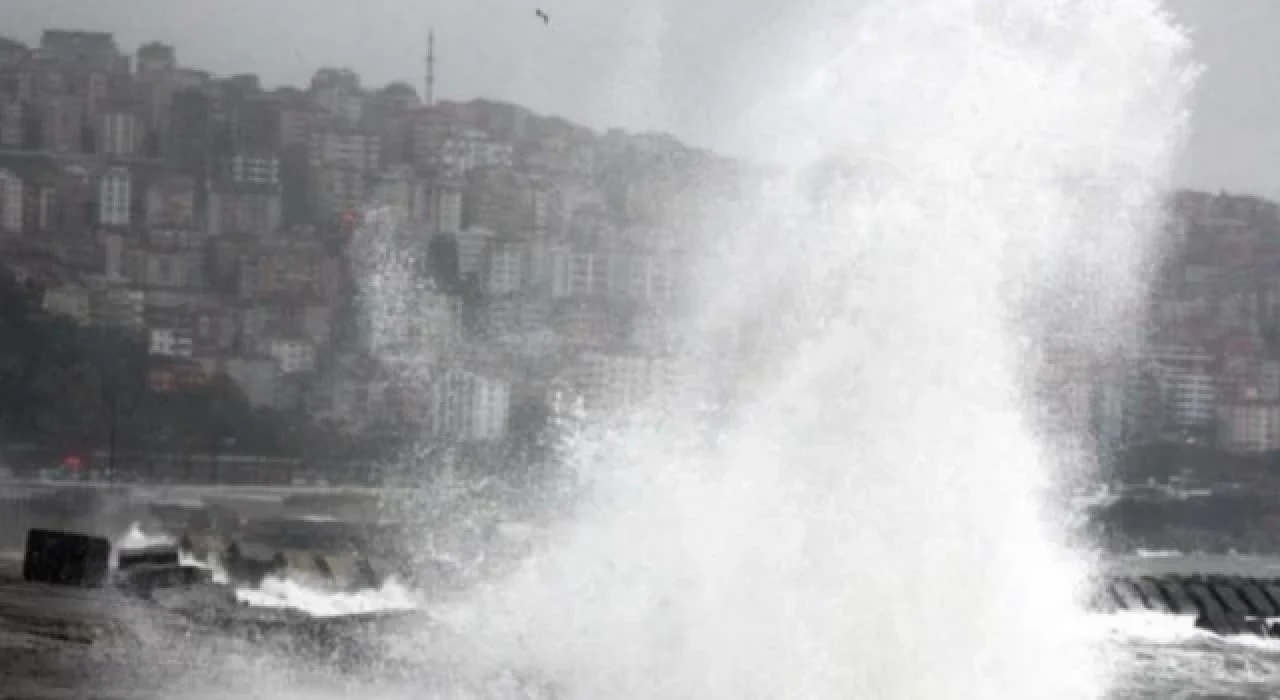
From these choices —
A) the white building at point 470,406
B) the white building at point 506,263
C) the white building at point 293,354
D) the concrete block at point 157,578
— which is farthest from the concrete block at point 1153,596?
the white building at point 293,354

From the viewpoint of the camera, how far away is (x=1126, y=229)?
26.8 meters

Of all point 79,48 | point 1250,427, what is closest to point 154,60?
point 79,48

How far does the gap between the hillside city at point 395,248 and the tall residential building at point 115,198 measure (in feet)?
0.31

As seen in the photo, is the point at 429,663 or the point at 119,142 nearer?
the point at 429,663

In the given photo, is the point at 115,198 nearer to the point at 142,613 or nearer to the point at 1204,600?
the point at 1204,600

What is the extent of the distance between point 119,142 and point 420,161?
513 inches

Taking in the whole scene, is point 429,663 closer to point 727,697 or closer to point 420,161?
point 727,697

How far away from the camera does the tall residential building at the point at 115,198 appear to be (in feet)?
268

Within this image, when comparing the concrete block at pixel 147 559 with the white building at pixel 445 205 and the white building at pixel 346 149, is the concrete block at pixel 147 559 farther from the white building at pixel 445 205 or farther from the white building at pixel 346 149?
the white building at pixel 346 149

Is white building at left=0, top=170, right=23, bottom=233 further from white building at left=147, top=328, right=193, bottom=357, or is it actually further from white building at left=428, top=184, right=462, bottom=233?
white building at left=428, top=184, right=462, bottom=233

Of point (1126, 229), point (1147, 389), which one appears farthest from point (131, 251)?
point (1126, 229)

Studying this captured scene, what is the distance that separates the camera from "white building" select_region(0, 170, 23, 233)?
7844 centimetres

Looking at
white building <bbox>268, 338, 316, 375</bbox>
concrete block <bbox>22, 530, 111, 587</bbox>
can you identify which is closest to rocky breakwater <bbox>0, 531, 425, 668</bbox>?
concrete block <bbox>22, 530, 111, 587</bbox>

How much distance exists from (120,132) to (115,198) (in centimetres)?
698
